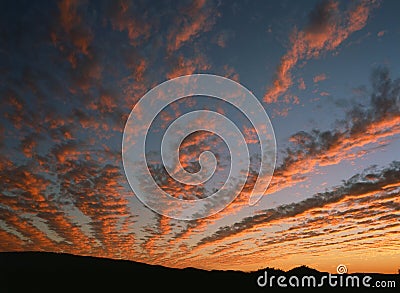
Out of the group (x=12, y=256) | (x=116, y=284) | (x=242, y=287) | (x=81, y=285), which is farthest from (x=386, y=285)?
(x=12, y=256)

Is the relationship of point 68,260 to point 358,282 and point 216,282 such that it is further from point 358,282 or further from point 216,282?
point 358,282

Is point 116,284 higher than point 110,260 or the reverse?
the reverse

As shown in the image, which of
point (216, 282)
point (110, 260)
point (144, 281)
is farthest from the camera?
point (110, 260)

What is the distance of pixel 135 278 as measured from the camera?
31953 mm

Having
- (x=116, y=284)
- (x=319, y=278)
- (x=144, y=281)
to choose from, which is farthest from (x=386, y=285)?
A: (x=116, y=284)

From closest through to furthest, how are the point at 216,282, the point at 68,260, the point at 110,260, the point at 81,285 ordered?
the point at 81,285 → the point at 216,282 → the point at 68,260 → the point at 110,260

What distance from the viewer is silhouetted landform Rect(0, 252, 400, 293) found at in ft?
94.4

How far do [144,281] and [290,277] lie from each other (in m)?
16.6

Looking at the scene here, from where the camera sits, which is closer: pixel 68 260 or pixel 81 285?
pixel 81 285

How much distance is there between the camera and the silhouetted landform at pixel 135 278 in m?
28.8

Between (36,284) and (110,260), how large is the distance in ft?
38.2

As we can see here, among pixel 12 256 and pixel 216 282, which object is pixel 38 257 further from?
pixel 216 282

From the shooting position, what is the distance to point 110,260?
3928 cm

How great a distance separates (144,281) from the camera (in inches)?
1233
